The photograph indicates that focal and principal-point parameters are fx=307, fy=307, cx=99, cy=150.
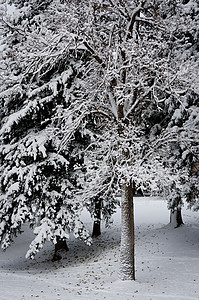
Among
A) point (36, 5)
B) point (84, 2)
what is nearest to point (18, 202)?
point (84, 2)

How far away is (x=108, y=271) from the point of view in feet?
32.6

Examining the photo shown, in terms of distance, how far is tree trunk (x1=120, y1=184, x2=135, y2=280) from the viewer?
847cm

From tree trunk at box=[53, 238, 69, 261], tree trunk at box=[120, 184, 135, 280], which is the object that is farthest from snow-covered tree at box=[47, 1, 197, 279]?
tree trunk at box=[53, 238, 69, 261]

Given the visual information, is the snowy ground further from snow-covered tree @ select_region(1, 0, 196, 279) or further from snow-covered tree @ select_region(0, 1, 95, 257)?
snow-covered tree @ select_region(0, 1, 95, 257)

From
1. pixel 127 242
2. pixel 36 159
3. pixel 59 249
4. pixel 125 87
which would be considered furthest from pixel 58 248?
pixel 125 87

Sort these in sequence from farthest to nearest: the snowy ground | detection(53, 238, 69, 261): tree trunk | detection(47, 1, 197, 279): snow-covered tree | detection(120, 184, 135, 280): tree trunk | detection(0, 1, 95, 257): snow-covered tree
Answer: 1. detection(53, 238, 69, 261): tree trunk
2. detection(0, 1, 95, 257): snow-covered tree
3. detection(120, 184, 135, 280): tree trunk
4. detection(47, 1, 197, 279): snow-covered tree
5. the snowy ground

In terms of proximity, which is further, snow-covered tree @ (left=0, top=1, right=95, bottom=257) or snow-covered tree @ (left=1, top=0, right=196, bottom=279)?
snow-covered tree @ (left=0, top=1, right=95, bottom=257)

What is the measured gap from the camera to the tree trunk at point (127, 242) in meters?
8.47

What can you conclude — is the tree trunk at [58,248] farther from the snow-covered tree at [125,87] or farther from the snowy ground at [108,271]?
the snow-covered tree at [125,87]

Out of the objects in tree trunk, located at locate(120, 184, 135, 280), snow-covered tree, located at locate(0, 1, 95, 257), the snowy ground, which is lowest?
the snowy ground

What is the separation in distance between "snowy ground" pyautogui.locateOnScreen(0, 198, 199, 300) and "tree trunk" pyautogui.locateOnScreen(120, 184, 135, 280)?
31 centimetres

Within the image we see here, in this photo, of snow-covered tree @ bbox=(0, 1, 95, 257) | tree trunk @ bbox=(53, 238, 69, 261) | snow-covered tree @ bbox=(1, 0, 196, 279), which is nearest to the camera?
snow-covered tree @ bbox=(1, 0, 196, 279)

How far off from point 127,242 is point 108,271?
6.35ft

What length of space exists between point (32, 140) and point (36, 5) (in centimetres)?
635
